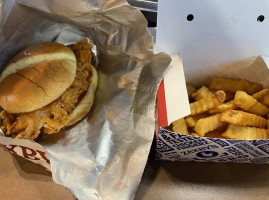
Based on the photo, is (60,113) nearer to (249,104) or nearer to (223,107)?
(223,107)

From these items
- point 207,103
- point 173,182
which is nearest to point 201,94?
point 207,103

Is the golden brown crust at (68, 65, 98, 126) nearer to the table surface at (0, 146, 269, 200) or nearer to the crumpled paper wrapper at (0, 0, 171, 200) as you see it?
the crumpled paper wrapper at (0, 0, 171, 200)

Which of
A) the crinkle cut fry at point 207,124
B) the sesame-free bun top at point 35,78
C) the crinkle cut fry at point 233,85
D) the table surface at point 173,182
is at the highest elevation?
the sesame-free bun top at point 35,78

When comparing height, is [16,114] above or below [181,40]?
below

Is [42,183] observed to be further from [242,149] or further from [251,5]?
[251,5]

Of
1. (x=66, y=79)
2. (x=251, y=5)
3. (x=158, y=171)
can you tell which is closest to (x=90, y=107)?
(x=66, y=79)

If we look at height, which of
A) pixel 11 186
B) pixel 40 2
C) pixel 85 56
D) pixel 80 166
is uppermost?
pixel 40 2

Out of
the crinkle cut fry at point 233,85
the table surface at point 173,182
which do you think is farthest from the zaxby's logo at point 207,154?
the crinkle cut fry at point 233,85

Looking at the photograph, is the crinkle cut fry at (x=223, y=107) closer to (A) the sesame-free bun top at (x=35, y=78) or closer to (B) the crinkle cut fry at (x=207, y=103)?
(B) the crinkle cut fry at (x=207, y=103)
